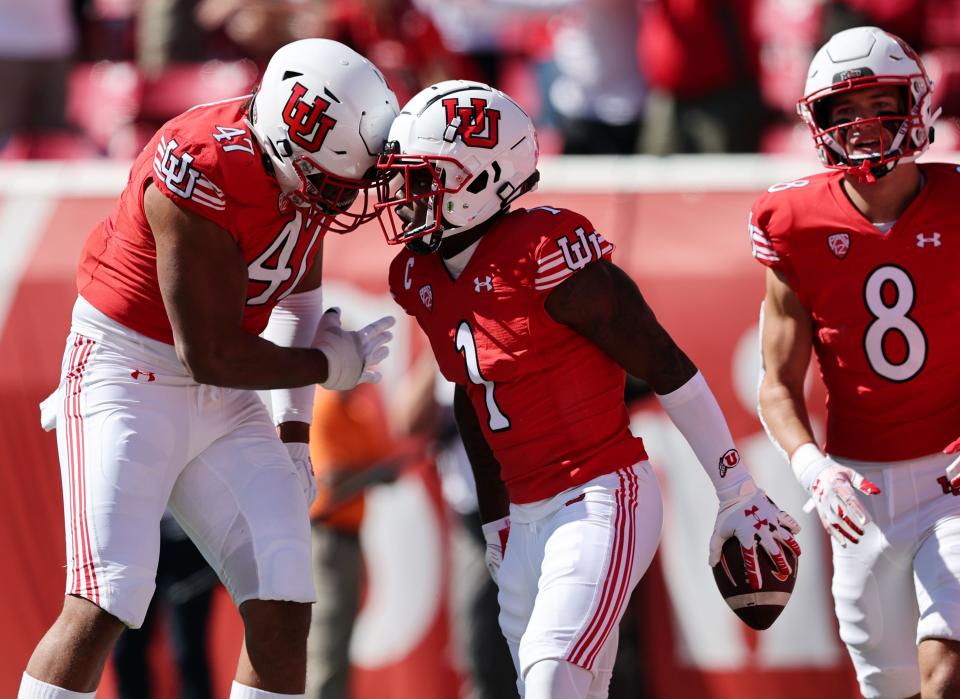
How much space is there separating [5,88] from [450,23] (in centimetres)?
233

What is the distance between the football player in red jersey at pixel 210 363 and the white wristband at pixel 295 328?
0.25 meters

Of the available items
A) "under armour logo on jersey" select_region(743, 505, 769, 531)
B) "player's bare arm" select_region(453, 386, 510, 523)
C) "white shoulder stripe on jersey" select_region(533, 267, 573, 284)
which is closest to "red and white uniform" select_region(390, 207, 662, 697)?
"white shoulder stripe on jersey" select_region(533, 267, 573, 284)

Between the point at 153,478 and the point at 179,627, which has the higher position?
the point at 153,478

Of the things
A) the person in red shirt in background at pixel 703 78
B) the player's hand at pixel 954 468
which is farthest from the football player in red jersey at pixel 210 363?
the person in red shirt in background at pixel 703 78

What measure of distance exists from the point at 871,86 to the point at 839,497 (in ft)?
3.56

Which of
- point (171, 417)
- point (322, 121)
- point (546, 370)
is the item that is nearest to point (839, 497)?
point (546, 370)

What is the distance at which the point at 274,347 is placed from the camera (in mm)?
3891

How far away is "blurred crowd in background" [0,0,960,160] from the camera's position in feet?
22.0

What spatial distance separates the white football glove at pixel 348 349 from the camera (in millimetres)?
4055

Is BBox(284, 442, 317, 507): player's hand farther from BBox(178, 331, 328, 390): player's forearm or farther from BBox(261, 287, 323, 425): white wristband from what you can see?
BBox(178, 331, 328, 390): player's forearm

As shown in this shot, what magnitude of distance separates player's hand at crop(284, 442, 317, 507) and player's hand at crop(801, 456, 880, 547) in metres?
1.34

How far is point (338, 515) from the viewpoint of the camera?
5613 millimetres

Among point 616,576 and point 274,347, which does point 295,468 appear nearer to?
point 274,347

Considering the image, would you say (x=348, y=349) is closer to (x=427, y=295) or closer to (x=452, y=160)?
(x=427, y=295)
